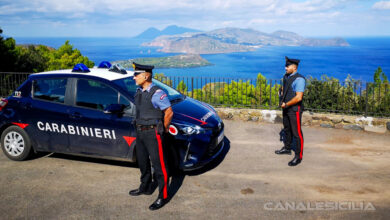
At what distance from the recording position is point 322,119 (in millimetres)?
8305

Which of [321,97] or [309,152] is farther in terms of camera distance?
[321,97]

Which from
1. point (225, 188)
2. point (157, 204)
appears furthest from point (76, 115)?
point (225, 188)

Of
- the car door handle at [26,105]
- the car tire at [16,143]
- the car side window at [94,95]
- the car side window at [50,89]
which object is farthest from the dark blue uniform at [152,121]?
the car tire at [16,143]

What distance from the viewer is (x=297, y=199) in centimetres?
427

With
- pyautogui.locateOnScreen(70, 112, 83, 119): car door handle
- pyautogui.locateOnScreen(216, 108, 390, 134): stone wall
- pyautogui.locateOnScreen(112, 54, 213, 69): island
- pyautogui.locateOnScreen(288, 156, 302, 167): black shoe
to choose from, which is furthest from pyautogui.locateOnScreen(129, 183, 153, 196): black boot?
pyautogui.locateOnScreen(112, 54, 213, 69): island

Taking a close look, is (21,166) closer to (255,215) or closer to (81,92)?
(81,92)

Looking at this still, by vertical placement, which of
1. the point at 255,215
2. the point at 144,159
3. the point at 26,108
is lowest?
the point at 255,215

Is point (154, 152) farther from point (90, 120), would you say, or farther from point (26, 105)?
point (26, 105)

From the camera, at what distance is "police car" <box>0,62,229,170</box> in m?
4.78

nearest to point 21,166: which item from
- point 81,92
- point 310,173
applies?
point 81,92

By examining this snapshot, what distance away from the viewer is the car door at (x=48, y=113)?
17.1ft

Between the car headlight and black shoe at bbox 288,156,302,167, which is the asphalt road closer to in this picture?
black shoe at bbox 288,156,302,167

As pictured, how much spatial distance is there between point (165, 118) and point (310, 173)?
112 inches

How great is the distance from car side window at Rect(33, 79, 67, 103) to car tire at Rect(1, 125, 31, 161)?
715 mm
